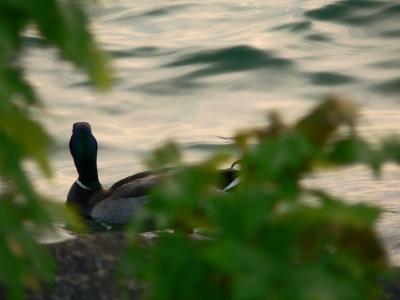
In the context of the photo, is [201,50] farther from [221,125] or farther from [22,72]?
[22,72]

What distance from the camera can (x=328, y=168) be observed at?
217cm

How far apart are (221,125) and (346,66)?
8.80 feet

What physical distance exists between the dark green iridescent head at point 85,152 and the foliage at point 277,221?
10.7 meters

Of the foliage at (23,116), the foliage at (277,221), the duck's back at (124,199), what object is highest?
the foliage at (23,116)

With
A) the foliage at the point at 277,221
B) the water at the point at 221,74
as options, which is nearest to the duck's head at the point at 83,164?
the water at the point at 221,74

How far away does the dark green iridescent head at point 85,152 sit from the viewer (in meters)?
12.9

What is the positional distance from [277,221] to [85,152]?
1094 centimetres

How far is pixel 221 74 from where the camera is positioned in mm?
16062

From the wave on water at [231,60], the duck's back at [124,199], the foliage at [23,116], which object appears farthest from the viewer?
the wave on water at [231,60]

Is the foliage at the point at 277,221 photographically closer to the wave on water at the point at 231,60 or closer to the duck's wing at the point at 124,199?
the duck's wing at the point at 124,199

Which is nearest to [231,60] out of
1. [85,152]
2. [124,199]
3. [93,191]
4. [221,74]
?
[221,74]

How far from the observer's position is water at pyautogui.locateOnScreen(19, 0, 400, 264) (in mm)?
13469

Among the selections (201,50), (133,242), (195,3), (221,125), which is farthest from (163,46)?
(133,242)

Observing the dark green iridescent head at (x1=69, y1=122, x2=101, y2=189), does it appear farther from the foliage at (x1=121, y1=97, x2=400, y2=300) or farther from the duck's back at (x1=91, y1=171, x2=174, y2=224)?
the foliage at (x1=121, y1=97, x2=400, y2=300)
